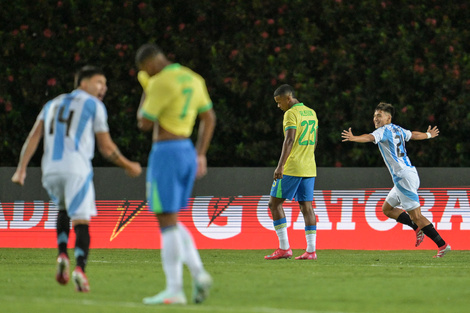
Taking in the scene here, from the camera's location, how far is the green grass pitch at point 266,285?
21.4 feet

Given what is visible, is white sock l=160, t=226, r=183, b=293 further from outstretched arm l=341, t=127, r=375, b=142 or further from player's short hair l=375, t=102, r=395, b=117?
player's short hair l=375, t=102, r=395, b=117

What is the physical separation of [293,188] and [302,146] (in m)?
0.58

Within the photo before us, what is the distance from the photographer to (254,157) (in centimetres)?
1711

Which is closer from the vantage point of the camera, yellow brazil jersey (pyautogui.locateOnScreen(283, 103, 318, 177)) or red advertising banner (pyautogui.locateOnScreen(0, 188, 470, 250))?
yellow brazil jersey (pyautogui.locateOnScreen(283, 103, 318, 177))

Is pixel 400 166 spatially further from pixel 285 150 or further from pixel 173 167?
pixel 173 167

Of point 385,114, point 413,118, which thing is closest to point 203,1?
point 413,118

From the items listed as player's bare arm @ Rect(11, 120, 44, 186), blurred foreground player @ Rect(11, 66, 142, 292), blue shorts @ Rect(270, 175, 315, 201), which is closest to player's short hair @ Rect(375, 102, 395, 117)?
blue shorts @ Rect(270, 175, 315, 201)

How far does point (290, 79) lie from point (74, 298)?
10.7 meters

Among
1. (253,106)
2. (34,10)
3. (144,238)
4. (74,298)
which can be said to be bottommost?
(144,238)

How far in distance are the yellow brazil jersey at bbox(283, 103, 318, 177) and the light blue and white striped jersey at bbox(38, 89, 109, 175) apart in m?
4.69

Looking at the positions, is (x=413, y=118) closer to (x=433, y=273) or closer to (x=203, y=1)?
(x=203, y=1)

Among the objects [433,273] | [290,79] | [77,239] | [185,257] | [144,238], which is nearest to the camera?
[185,257]

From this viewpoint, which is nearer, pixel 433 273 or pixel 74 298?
pixel 74 298

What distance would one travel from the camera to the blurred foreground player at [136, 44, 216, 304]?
649 centimetres
